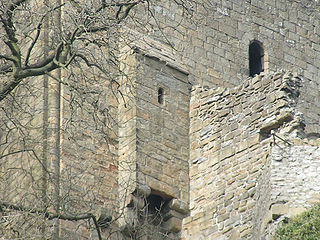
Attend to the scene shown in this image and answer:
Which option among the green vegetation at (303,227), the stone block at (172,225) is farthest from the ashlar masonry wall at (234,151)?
the green vegetation at (303,227)

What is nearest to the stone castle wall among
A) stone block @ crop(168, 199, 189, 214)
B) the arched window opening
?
the arched window opening

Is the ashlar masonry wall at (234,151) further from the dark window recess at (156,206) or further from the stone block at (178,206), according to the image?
the dark window recess at (156,206)

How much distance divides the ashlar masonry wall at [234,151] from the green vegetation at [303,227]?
156cm

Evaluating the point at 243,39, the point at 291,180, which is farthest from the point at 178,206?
the point at 243,39

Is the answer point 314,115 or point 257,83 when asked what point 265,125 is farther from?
point 314,115

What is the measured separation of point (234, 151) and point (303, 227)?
3675 mm

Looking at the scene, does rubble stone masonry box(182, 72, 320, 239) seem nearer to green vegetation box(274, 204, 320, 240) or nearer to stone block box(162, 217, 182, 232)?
stone block box(162, 217, 182, 232)

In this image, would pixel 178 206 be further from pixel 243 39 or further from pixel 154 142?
pixel 243 39

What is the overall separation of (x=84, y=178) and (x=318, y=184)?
3.50 meters

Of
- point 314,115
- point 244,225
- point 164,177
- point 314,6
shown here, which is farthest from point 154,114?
point 314,6

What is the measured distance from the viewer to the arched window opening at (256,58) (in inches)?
881

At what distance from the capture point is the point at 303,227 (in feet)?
50.5

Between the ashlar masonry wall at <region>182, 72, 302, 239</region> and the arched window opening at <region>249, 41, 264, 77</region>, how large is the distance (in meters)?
2.50

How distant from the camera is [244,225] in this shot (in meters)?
17.8
